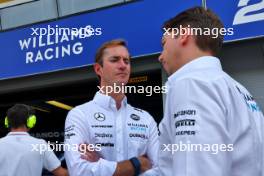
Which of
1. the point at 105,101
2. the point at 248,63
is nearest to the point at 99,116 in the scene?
the point at 105,101

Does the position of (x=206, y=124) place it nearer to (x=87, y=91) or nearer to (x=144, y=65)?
(x=144, y=65)

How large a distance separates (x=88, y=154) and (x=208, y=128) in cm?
169

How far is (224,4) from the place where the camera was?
7094 mm

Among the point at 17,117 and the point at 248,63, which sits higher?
the point at 248,63

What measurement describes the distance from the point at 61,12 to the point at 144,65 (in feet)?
8.25

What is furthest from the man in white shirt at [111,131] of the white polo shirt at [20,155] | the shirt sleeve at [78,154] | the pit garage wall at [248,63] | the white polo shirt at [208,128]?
the pit garage wall at [248,63]

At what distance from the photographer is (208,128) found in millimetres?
1553

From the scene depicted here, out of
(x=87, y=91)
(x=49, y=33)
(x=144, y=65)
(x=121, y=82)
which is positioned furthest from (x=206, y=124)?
(x=87, y=91)

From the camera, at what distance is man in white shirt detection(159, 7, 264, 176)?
5.10ft

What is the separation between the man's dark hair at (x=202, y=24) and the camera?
1.83 metres

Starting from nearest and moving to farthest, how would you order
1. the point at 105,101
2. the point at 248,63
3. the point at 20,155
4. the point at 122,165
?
the point at 122,165, the point at 105,101, the point at 20,155, the point at 248,63

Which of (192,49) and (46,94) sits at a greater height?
(46,94)

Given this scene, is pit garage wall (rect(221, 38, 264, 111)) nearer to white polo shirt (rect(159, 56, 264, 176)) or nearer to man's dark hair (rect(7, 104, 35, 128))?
man's dark hair (rect(7, 104, 35, 128))

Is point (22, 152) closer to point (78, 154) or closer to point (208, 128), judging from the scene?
point (78, 154)
